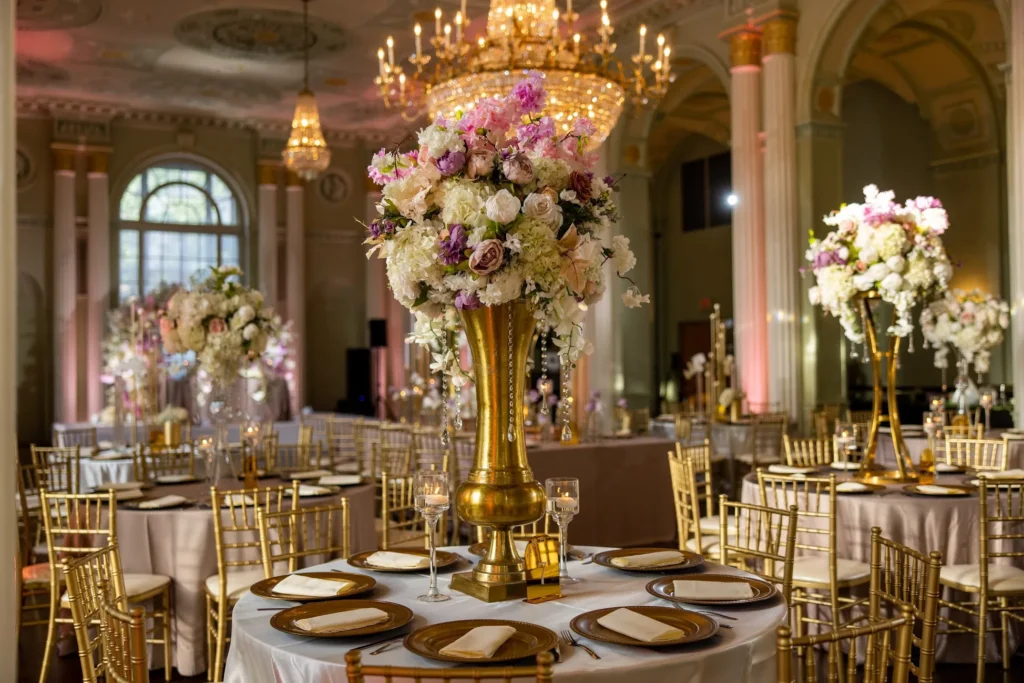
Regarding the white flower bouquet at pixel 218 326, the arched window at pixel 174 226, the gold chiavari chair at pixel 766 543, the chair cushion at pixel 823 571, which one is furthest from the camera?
the arched window at pixel 174 226

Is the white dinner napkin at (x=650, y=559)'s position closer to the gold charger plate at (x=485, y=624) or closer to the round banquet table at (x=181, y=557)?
the gold charger plate at (x=485, y=624)

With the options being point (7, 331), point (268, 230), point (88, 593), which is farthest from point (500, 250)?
point (268, 230)

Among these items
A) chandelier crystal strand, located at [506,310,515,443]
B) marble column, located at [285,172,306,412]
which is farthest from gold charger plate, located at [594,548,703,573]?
marble column, located at [285,172,306,412]

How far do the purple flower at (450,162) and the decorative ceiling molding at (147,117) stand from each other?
15374mm

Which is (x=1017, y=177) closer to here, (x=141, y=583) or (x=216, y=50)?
(x=141, y=583)

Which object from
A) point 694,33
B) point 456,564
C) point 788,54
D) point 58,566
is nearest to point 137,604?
point 58,566

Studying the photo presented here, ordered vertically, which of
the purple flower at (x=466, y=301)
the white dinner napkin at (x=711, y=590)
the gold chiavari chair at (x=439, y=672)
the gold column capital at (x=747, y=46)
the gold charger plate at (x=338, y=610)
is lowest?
the gold charger plate at (x=338, y=610)

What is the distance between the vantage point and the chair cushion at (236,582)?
4430 mm

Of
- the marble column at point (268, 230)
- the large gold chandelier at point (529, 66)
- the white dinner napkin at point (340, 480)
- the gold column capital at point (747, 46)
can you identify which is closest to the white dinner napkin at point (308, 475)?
the white dinner napkin at point (340, 480)

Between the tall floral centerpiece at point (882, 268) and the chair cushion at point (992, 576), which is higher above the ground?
the tall floral centerpiece at point (882, 268)

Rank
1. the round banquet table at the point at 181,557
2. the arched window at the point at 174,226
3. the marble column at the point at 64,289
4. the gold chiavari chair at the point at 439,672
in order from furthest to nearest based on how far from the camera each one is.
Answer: the arched window at the point at 174,226 < the marble column at the point at 64,289 < the round banquet table at the point at 181,557 < the gold chiavari chair at the point at 439,672

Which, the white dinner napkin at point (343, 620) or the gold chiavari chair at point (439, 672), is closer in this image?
the gold chiavari chair at point (439, 672)

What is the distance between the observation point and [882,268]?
16.7ft

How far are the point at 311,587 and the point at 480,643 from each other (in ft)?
2.65
